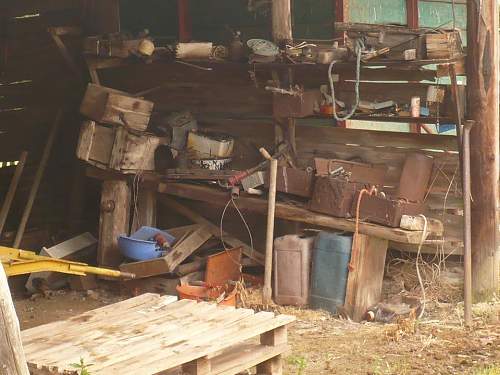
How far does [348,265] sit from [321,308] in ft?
1.67

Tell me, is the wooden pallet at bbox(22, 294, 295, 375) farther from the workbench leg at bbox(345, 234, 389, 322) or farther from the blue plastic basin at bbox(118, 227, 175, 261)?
the blue plastic basin at bbox(118, 227, 175, 261)

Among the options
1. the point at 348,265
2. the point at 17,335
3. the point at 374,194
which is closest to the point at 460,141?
the point at 374,194

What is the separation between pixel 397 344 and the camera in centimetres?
767

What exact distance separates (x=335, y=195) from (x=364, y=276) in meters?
0.81

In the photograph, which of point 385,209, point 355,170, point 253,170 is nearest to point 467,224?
point 385,209

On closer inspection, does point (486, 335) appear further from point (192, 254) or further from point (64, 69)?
point (64, 69)

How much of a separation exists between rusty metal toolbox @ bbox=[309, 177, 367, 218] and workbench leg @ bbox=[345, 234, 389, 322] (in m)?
0.35

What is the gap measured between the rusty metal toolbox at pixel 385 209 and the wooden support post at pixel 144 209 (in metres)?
2.46

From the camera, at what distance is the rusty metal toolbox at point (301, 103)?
913 centimetres

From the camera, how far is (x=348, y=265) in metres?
8.69

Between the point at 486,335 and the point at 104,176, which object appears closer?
the point at 486,335

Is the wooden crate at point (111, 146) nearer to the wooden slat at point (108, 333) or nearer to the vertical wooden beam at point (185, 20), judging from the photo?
the vertical wooden beam at point (185, 20)

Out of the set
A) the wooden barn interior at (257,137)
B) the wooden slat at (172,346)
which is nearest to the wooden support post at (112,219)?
the wooden barn interior at (257,137)

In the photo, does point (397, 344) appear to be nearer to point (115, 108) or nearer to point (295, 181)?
point (295, 181)
